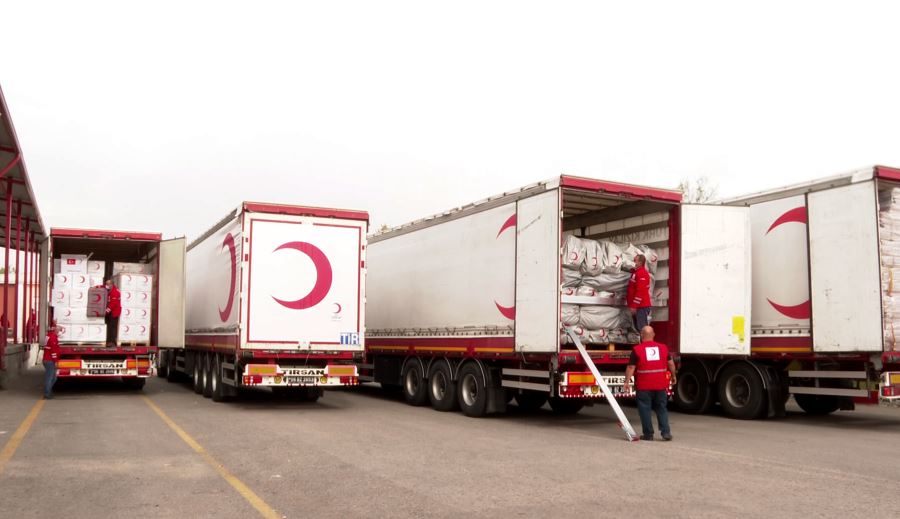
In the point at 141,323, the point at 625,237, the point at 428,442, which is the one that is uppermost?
the point at 625,237

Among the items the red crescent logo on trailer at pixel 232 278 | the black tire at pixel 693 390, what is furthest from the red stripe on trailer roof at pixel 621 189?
the red crescent logo on trailer at pixel 232 278

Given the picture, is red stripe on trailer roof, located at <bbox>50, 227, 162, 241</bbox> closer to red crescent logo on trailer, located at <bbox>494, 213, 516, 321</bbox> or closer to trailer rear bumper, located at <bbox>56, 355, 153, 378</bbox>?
trailer rear bumper, located at <bbox>56, 355, 153, 378</bbox>

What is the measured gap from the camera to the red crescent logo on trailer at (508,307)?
510 inches

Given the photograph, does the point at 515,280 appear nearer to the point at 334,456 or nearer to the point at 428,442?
the point at 428,442

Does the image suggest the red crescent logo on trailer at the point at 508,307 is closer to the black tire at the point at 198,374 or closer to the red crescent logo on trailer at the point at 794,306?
the red crescent logo on trailer at the point at 794,306

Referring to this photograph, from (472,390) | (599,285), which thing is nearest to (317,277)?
(472,390)

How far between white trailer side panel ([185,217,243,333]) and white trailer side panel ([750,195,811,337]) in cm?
911

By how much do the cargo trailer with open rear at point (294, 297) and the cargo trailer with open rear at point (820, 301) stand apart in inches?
259

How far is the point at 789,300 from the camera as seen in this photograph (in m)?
14.0

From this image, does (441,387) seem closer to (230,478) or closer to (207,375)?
(207,375)

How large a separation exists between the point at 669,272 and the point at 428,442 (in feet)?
16.9

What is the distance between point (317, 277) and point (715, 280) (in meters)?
6.71

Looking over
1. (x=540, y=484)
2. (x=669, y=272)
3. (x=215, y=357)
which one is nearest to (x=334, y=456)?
(x=540, y=484)

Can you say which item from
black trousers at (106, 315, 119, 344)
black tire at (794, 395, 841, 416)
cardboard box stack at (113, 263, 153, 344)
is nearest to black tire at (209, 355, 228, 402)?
cardboard box stack at (113, 263, 153, 344)
